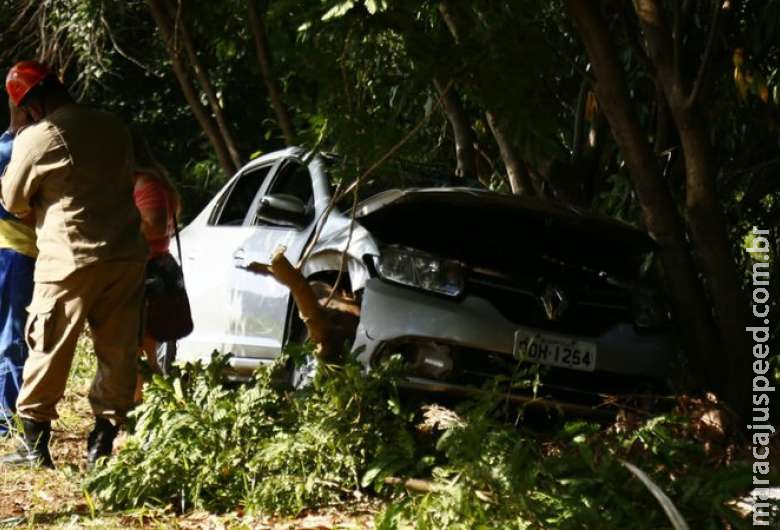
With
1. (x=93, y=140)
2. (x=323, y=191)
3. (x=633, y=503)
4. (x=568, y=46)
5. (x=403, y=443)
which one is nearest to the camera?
(x=633, y=503)

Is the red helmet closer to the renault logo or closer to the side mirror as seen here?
the side mirror

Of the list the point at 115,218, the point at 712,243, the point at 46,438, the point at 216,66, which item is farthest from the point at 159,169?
the point at 216,66

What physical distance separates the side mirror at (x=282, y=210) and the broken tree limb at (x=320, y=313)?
546 millimetres

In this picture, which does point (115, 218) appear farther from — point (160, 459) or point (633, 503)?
point (633, 503)

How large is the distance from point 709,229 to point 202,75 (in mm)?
5576

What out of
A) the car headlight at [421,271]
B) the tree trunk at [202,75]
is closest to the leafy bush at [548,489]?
the car headlight at [421,271]

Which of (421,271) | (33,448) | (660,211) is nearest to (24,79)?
(33,448)

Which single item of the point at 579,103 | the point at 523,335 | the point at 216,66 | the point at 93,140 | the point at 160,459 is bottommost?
the point at 160,459

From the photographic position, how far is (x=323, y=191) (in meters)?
8.20

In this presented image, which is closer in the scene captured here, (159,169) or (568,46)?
(159,169)

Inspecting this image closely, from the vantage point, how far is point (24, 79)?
6.49m

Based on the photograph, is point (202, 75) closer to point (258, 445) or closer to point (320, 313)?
point (320, 313)

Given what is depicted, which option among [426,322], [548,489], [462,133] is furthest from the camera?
[462,133]

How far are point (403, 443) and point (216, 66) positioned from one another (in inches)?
403
